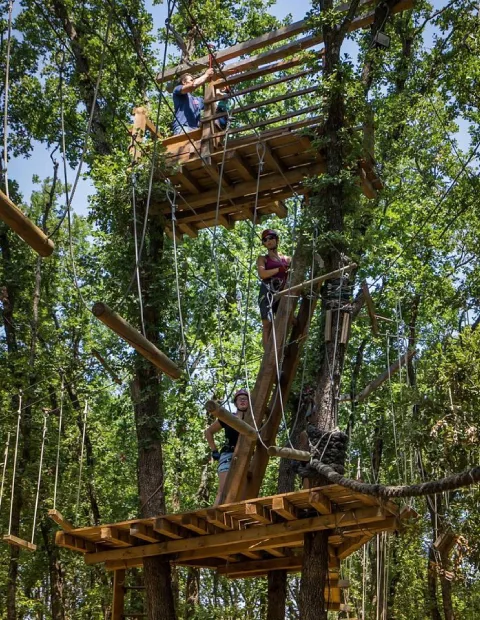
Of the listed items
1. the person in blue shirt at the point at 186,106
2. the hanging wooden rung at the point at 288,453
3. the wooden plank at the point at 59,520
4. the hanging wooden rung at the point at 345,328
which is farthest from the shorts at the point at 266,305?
the wooden plank at the point at 59,520

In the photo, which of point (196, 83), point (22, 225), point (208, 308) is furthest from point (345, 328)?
point (208, 308)

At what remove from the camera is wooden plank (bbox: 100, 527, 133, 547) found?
22.2ft

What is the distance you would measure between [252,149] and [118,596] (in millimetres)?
4264

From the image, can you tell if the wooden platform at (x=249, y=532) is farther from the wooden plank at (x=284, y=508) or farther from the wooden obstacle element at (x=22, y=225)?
the wooden obstacle element at (x=22, y=225)

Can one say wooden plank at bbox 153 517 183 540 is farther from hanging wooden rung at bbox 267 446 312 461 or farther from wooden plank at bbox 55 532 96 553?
hanging wooden rung at bbox 267 446 312 461

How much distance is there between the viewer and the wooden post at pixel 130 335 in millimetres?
4109

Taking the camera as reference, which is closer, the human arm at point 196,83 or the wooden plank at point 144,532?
the wooden plank at point 144,532

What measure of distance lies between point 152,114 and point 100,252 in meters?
1.62

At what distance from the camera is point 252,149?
746 centimetres

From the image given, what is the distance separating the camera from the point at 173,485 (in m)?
14.3

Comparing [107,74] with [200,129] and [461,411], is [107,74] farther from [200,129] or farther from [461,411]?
[461,411]

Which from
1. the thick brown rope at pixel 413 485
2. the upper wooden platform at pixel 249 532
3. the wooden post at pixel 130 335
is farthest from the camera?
the upper wooden platform at pixel 249 532

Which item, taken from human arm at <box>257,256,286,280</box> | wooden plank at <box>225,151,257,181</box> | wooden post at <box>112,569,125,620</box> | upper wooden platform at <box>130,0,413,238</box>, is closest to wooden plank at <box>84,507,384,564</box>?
wooden post at <box>112,569,125,620</box>

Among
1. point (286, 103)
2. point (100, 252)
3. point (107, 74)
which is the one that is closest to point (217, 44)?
point (286, 103)
